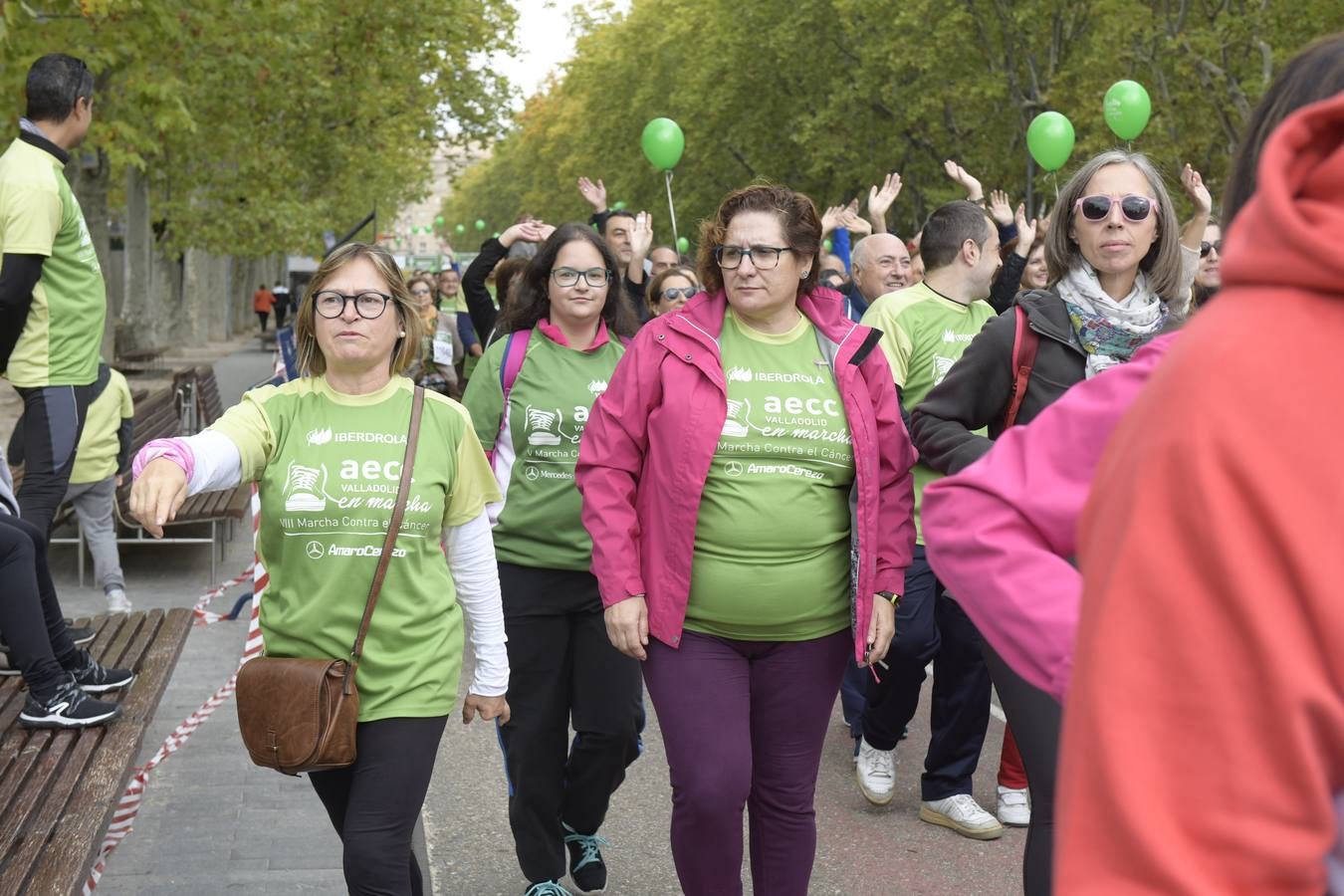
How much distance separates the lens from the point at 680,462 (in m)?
3.86

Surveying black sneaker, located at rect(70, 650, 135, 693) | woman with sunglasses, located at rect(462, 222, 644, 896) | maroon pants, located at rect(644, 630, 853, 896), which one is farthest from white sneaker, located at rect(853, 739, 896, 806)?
black sneaker, located at rect(70, 650, 135, 693)

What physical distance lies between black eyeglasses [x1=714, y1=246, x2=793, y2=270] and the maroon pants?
37.0 inches

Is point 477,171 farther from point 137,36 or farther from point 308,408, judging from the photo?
point 308,408

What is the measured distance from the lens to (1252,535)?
3.35 ft

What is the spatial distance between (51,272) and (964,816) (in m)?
3.82

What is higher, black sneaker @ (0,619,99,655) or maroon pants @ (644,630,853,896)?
maroon pants @ (644,630,853,896)

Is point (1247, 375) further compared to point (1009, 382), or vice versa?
point (1009, 382)

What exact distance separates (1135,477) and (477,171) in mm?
128917

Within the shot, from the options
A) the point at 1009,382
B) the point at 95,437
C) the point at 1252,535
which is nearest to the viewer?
the point at 1252,535

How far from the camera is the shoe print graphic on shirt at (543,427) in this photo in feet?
15.9

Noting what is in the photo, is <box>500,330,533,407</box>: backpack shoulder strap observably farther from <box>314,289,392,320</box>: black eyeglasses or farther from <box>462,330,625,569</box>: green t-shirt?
<box>314,289,392,320</box>: black eyeglasses

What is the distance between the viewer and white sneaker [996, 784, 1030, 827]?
5.60 metres

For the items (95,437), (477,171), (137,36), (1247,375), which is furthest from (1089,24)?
(477,171)

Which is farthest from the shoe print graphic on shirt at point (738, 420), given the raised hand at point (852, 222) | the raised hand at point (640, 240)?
the raised hand at point (852, 222)
